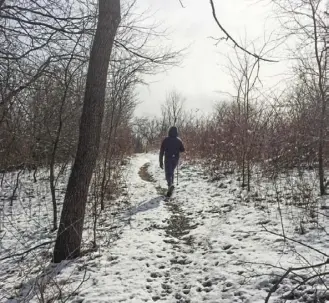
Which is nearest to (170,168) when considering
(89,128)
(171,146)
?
(171,146)

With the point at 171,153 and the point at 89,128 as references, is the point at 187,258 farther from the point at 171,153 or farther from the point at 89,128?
the point at 171,153

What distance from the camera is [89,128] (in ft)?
14.4

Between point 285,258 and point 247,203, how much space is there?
9.74 feet

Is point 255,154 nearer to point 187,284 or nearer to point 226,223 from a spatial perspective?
point 226,223

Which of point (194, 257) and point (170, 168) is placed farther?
point (170, 168)

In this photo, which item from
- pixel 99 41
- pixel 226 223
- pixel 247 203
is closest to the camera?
pixel 99 41

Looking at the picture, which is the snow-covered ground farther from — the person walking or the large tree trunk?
the person walking

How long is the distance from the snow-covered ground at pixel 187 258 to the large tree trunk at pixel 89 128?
50 cm

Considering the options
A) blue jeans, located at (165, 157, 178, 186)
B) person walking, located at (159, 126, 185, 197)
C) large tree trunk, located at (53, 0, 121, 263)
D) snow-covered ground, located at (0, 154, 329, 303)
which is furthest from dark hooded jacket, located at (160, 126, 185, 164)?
large tree trunk, located at (53, 0, 121, 263)

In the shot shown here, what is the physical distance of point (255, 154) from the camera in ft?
28.9

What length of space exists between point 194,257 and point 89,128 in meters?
2.44

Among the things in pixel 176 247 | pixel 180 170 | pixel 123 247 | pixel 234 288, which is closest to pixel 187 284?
pixel 234 288

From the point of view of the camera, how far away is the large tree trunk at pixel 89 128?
14.2 feet

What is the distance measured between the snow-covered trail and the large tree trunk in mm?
663
